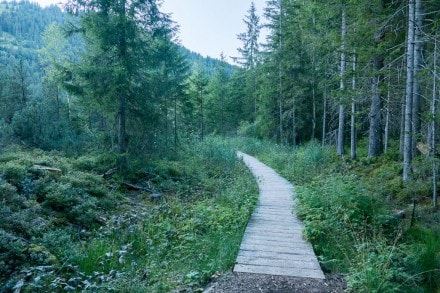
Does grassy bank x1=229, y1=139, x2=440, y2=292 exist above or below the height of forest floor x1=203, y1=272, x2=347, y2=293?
above

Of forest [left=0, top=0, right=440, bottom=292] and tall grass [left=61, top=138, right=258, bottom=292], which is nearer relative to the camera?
tall grass [left=61, top=138, right=258, bottom=292]

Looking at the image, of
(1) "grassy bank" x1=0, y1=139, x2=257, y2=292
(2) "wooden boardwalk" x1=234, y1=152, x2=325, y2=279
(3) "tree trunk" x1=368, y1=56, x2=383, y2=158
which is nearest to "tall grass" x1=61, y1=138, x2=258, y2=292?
(1) "grassy bank" x1=0, y1=139, x2=257, y2=292

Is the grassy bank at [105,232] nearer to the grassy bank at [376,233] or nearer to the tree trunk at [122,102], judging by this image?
the tree trunk at [122,102]

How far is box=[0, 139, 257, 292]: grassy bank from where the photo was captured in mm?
3842

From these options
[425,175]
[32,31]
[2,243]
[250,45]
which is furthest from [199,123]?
[32,31]

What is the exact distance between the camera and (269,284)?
12.3ft

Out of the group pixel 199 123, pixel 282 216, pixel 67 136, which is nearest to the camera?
pixel 282 216

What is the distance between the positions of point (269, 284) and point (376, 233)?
2.84 metres

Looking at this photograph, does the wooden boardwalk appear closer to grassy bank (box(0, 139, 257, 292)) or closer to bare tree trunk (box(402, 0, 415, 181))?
grassy bank (box(0, 139, 257, 292))

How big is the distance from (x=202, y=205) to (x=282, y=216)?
196cm

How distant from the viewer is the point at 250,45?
38125mm

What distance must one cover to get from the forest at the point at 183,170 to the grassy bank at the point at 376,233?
0.11ft

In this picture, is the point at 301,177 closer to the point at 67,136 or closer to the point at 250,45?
the point at 67,136

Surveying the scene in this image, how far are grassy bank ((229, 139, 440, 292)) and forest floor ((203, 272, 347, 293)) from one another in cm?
27
